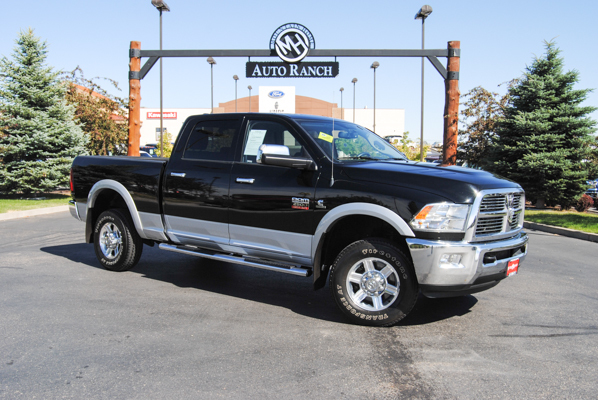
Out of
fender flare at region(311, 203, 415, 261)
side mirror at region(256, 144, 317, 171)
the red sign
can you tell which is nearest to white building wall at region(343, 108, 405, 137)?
the red sign

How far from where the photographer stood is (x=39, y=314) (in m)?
5.15

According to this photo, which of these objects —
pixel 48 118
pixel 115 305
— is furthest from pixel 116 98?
pixel 115 305

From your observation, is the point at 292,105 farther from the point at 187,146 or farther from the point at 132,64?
the point at 187,146

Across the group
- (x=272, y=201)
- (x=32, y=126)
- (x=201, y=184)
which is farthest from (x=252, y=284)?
(x=32, y=126)

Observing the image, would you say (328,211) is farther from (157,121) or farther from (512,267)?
→ (157,121)

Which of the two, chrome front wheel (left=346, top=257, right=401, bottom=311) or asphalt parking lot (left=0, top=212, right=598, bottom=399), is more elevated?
chrome front wheel (left=346, top=257, right=401, bottom=311)

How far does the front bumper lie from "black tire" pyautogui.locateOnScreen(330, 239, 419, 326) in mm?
175

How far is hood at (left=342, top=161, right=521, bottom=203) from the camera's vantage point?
4516 mm

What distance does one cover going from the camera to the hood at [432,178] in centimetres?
452

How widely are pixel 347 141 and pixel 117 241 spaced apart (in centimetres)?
344

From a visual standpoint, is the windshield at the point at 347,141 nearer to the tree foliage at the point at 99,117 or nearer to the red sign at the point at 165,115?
the tree foliage at the point at 99,117

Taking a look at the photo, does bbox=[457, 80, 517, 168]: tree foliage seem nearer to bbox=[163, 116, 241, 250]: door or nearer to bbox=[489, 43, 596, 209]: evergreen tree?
bbox=[489, 43, 596, 209]: evergreen tree

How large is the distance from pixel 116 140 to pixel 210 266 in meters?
20.0

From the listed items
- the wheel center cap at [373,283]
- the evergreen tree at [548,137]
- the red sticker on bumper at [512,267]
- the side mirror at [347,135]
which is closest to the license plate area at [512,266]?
the red sticker on bumper at [512,267]
